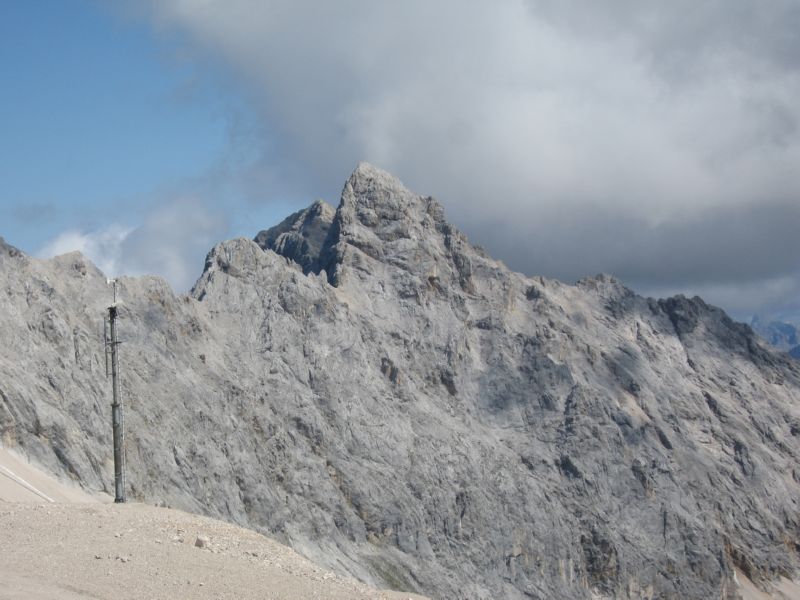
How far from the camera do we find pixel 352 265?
12431 centimetres

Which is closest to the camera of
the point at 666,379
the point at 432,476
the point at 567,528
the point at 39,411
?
the point at 39,411

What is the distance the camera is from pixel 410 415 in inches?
4326

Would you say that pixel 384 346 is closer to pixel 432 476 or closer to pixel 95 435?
pixel 432 476

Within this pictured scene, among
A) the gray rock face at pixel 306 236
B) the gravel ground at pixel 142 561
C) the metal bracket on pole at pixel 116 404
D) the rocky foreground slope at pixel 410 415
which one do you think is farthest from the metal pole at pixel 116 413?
the gray rock face at pixel 306 236

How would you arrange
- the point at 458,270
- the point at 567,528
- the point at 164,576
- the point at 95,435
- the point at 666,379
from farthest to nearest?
the point at 666,379, the point at 458,270, the point at 567,528, the point at 95,435, the point at 164,576

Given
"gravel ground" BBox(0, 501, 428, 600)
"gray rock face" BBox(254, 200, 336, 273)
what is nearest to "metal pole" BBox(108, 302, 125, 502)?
"gravel ground" BBox(0, 501, 428, 600)

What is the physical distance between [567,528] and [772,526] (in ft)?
143

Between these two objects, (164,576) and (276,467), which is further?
(276,467)

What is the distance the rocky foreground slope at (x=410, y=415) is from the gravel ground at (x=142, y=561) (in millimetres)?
42768

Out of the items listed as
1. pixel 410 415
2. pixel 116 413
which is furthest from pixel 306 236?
pixel 116 413

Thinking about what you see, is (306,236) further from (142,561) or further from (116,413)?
(142,561)

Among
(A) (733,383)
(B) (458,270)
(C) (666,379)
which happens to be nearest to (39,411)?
(B) (458,270)

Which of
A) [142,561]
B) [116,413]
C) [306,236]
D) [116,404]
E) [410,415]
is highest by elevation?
[306,236]

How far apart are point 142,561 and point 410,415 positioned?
89.8m
